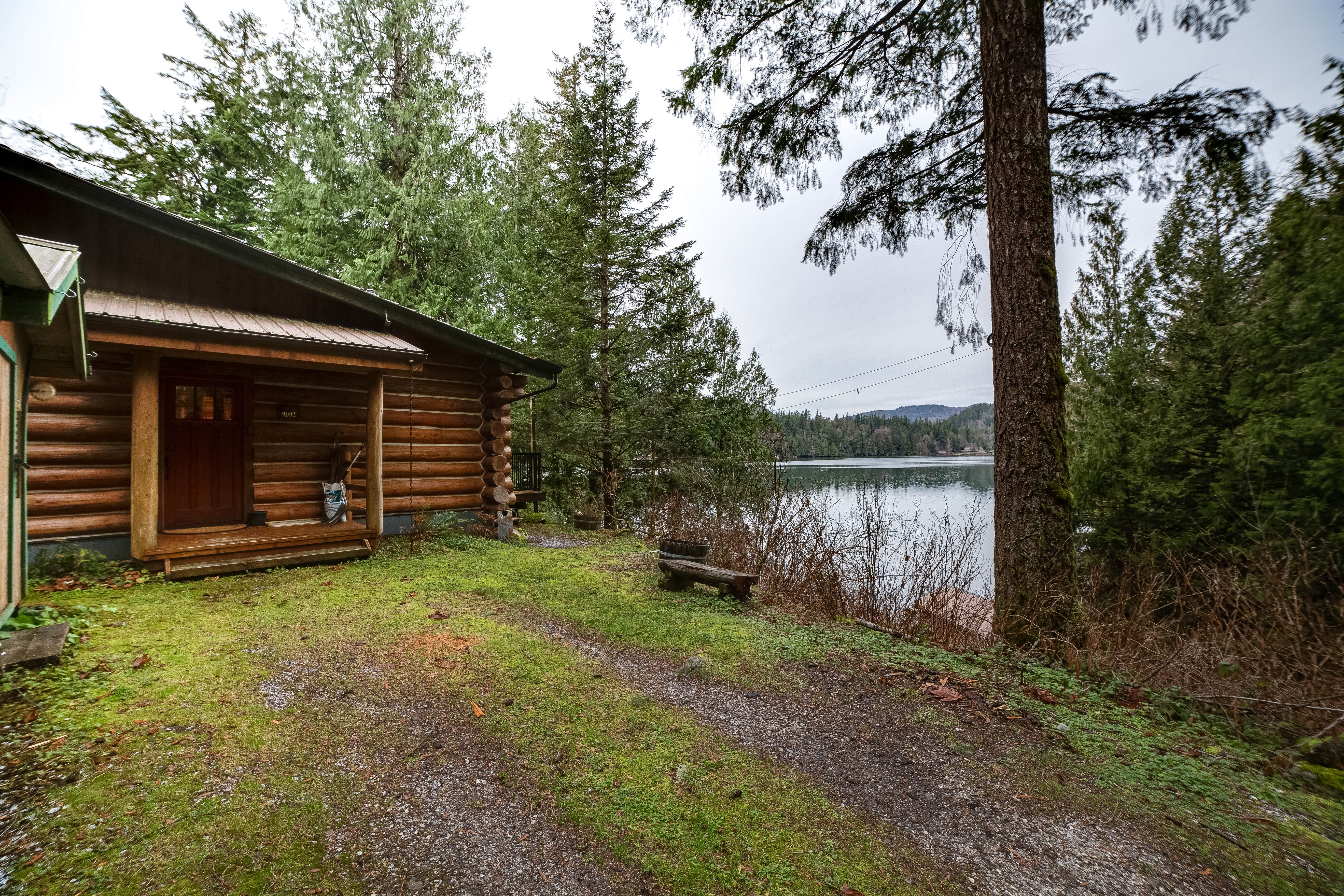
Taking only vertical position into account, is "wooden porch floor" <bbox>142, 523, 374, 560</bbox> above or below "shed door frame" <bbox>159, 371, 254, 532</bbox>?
below

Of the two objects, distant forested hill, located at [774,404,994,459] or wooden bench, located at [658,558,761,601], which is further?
distant forested hill, located at [774,404,994,459]

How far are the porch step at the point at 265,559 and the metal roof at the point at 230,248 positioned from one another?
352 centimetres

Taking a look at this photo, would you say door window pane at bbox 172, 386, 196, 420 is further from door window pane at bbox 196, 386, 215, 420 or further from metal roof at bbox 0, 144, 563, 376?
metal roof at bbox 0, 144, 563, 376

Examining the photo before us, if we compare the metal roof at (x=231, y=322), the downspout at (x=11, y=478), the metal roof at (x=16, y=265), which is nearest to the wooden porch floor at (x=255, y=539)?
the downspout at (x=11, y=478)

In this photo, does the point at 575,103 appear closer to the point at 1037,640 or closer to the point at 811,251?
the point at 811,251

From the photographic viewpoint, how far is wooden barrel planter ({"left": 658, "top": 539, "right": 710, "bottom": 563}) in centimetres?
653

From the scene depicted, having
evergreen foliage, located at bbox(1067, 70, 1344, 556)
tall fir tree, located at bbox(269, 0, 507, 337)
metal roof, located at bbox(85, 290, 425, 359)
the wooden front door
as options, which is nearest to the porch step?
the wooden front door

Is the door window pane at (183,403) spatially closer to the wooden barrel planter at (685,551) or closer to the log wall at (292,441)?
the log wall at (292,441)

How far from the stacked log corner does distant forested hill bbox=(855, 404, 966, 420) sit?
39.7 meters

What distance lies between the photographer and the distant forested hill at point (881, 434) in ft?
124

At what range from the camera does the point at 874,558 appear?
5762 millimetres

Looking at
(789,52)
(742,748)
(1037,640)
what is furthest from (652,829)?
(789,52)

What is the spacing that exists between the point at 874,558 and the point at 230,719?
18.3 ft

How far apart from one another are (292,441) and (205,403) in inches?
44.6
